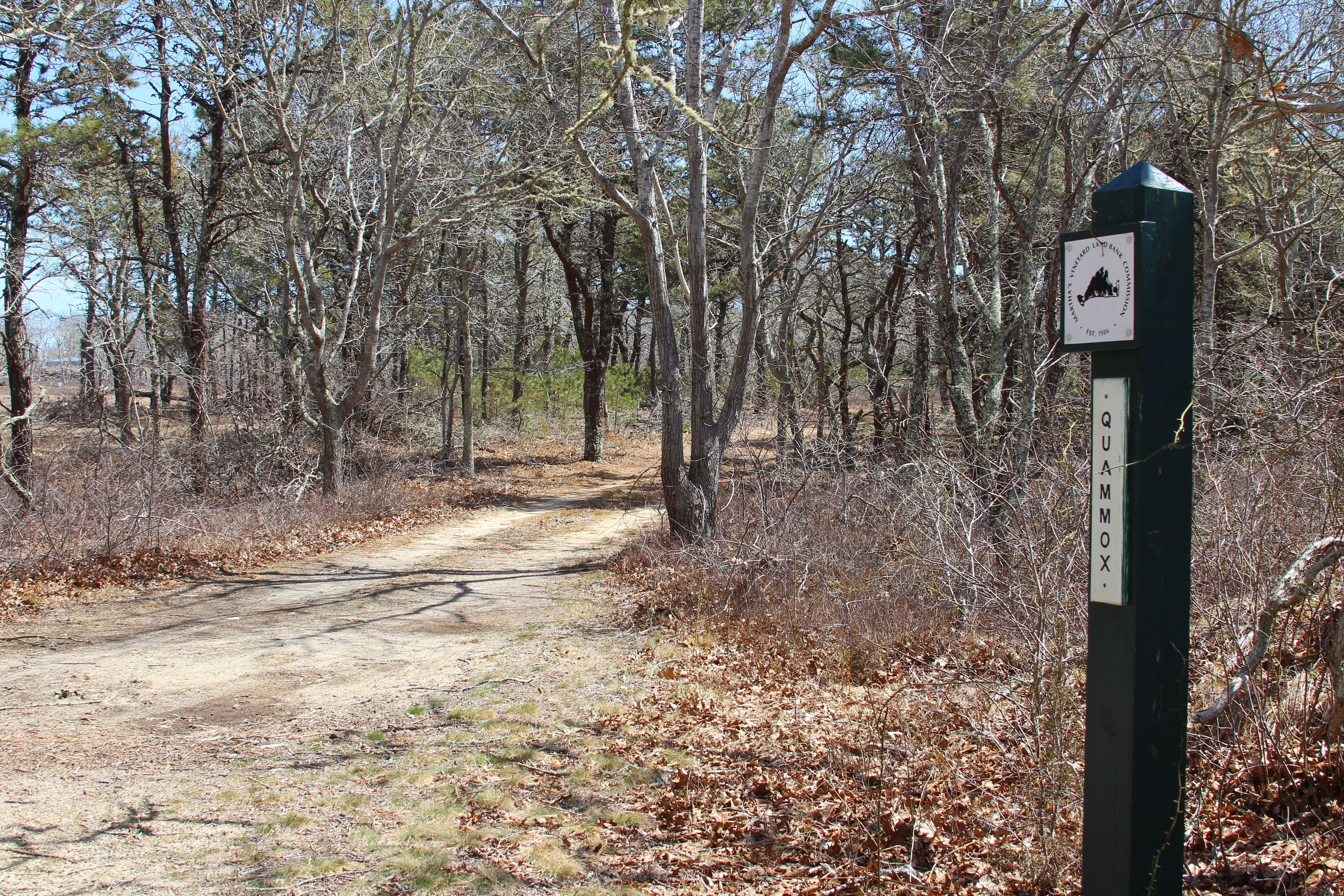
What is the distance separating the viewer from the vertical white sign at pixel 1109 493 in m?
2.32

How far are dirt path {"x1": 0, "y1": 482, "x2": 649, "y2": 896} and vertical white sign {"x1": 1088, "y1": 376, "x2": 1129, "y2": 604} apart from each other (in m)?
3.11

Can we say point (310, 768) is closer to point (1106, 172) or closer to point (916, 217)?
point (1106, 172)

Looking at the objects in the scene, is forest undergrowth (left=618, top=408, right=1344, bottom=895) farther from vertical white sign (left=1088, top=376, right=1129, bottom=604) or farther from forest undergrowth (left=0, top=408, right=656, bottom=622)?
forest undergrowth (left=0, top=408, right=656, bottom=622)

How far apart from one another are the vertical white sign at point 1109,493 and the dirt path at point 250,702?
3.11 metres

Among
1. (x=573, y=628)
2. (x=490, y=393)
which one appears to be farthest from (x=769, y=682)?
(x=490, y=393)

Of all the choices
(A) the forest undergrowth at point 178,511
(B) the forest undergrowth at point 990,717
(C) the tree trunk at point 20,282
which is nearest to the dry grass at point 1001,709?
(B) the forest undergrowth at point 990,717

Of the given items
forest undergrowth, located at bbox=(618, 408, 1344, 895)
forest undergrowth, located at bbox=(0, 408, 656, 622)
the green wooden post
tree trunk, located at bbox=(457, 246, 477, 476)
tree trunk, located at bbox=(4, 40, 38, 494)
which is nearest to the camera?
the green wooden post

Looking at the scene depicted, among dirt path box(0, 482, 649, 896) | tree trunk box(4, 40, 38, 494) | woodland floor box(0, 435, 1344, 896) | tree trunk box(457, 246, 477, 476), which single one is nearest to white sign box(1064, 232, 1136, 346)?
woodland floor box(0, 435, 1344, 896)

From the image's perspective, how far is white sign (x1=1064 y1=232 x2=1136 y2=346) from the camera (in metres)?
2.35

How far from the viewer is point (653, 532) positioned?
12.4 meters

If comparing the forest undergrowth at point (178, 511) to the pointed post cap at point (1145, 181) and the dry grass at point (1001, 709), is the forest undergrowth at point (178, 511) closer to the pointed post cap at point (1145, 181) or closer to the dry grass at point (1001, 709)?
A: the dry grass at point (1001, 709)

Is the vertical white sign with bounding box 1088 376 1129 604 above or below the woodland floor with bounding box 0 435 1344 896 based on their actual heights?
above

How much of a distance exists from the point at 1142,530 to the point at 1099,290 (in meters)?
0.65

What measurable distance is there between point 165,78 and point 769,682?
1702 centimetres
